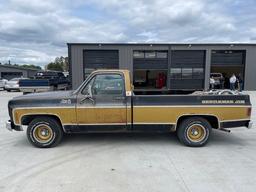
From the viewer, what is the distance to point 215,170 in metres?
4.52

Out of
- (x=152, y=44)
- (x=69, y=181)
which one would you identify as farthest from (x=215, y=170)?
(x=152, y=44)

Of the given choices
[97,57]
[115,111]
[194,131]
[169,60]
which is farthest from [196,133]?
[97,57]

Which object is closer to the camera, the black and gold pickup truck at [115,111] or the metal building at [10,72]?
the black and gold pickup truck at [115,111]

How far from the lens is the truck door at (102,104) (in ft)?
18.8

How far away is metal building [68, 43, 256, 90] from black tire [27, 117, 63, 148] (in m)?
19.4

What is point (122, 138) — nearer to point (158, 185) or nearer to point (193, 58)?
point (158, 185)

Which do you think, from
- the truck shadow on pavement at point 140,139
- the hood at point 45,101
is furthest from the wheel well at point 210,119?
the hood at point 45,101

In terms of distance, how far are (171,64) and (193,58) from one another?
2393 mm

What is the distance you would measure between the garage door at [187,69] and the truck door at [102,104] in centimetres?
2071

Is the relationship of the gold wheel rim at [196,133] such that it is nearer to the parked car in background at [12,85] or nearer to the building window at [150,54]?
the building window at [150,54]

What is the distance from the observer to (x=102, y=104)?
574 centimetres

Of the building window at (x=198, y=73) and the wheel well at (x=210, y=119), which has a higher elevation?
the building window at (x=198, y=73)

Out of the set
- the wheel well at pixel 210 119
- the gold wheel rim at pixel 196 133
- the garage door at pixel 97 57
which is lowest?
the gold wheel rim at pixel 196 133

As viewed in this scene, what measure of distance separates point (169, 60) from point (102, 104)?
20.7 m
